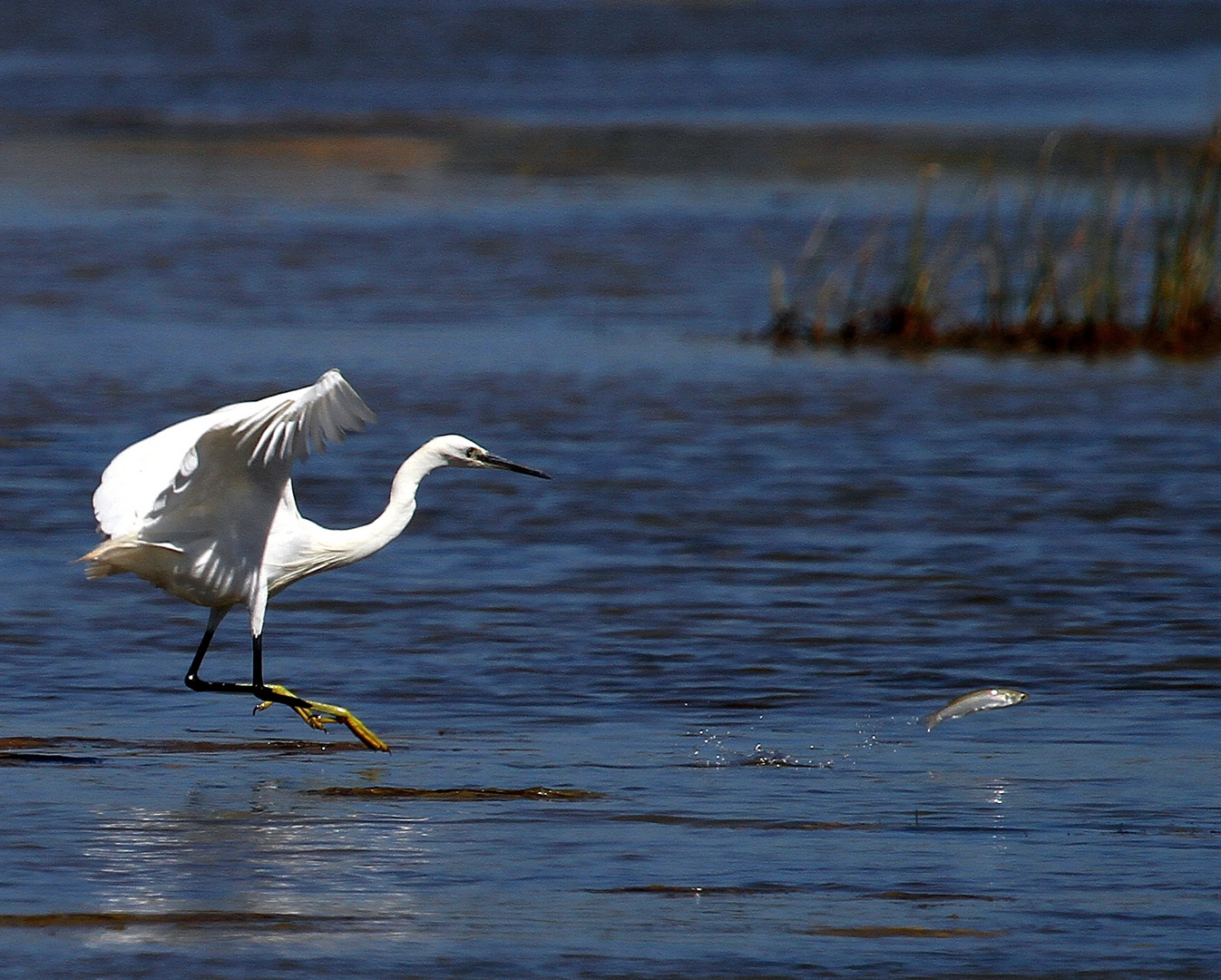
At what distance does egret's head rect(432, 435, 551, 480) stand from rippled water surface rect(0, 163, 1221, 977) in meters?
0.82

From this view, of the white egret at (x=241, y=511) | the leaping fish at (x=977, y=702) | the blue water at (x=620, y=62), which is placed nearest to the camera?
the white egret at (x=241, y=511)

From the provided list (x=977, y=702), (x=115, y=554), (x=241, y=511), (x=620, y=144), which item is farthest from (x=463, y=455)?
(x=620, y=144)

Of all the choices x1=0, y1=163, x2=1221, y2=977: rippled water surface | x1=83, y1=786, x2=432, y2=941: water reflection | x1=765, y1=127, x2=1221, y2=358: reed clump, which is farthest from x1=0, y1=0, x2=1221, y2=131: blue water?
x1=83, y1=786, x2=432, y2=941: water reflection

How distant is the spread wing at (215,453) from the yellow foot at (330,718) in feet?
2.34

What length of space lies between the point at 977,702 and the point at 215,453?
266 cm

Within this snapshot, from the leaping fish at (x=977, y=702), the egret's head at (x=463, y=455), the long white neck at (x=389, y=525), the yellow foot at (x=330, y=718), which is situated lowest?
the yellow foot at (x=330, y=718)

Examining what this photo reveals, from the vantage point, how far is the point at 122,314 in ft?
65.7

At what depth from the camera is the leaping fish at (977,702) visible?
8.53m

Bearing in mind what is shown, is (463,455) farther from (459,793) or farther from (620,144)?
(620,144)

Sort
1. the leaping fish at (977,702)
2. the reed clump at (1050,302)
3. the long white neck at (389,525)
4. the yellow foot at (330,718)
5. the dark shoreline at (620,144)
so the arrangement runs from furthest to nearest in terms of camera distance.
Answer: the dark shoreline at (620,144)
the reed clump at (1050,302)
the long white neck at (389,525)
the leaping fish at (977,702)
the yellow foot at (330,718)

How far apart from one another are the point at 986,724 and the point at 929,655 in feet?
3.86

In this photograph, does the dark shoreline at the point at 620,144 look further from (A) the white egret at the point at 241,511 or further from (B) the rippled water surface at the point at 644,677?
(A) the white egret at the point at 241,511

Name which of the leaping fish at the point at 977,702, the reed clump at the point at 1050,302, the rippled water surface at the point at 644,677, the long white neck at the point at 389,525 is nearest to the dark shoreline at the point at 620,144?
the reed clump at the point at 1050,302

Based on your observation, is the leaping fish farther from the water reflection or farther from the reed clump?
the reed clump
